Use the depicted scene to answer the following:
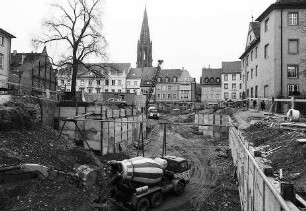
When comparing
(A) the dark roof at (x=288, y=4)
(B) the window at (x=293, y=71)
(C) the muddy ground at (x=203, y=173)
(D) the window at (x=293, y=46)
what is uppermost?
(A) the dark roof at (x=288, y=4)

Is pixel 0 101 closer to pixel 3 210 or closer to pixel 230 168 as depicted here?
pixel 3 210

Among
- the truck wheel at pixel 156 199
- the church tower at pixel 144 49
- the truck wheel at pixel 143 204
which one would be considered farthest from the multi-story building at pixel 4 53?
the church tower at pixel 144 49

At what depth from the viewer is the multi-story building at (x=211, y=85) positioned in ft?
258

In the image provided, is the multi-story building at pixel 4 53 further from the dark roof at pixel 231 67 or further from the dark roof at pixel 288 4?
the dark roof at pixel 231 67

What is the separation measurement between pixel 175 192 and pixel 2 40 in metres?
33.1

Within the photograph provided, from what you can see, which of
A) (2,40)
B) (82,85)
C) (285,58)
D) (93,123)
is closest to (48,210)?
(93,123)

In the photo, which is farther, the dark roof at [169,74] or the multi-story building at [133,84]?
the dark roof at [169,74]

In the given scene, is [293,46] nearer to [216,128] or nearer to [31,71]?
[216,128]

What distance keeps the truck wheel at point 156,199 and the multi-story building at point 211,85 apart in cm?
6660

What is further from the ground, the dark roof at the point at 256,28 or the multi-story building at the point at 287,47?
the dark roof at the point at 256,28

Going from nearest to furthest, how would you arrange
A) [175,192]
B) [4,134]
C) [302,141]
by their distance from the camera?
[302,141] → [175,192] → [4,134]

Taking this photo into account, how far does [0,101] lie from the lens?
19172 millimetres

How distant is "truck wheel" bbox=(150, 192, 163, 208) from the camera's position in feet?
43.6

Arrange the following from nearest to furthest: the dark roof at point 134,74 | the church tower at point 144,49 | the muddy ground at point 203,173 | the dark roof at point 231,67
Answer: the muddy ground at point 203,173 → the dark roof at point 231,67 → the dark roof at point 134,74 → the church tower at point 144,49
